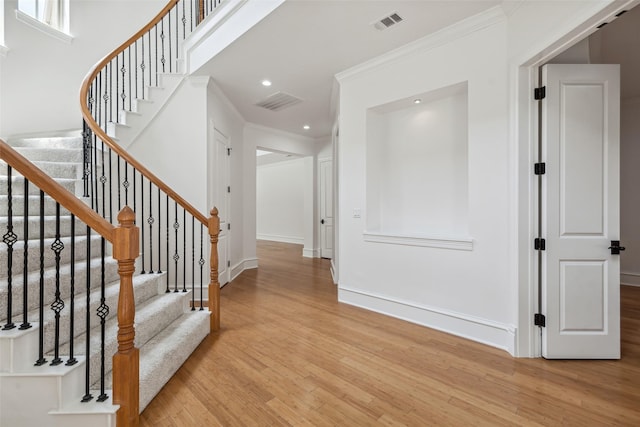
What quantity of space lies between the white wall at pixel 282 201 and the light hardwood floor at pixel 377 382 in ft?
20.7

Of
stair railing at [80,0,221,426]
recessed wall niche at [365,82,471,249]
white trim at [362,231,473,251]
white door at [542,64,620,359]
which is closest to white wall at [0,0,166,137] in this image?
stair railing at [80,0,221,426]

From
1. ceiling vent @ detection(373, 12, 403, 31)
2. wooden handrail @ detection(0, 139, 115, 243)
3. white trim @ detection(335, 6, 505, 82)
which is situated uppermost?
ceiling vent @ detection(373, 12, 403, 31)

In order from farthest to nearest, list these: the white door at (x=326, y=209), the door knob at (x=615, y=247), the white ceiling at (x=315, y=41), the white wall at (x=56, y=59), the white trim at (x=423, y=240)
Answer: the white door at (x=326, y=209)
the white wall at (x=56, y=59)
the white trim at (x=423, y=240)
the white ceiling at (x=315, y=41)
the door knob at (x=615, y=247)

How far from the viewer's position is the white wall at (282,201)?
927 cm

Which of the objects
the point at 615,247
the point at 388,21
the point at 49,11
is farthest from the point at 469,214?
the point at 49,11

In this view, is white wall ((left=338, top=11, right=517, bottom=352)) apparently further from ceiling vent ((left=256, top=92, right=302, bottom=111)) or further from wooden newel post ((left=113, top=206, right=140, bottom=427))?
wooden newel post ((left=113, top=206, right=140, bottom=427))

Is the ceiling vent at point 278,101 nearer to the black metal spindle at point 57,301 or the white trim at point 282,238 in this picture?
the black metal spindle at point 57,301

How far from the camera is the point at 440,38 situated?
Answer: 9.16 feet

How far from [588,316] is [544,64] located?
2.05 m

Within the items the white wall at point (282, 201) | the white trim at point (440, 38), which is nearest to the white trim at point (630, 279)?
the white trim at point (440, 38)

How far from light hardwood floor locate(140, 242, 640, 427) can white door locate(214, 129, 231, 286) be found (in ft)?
4.86

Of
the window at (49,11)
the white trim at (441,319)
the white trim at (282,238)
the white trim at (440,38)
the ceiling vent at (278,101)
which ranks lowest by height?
the white trim at (441,319)

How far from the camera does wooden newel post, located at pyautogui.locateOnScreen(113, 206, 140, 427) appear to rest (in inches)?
60.6

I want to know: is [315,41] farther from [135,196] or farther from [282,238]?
[282,238]
